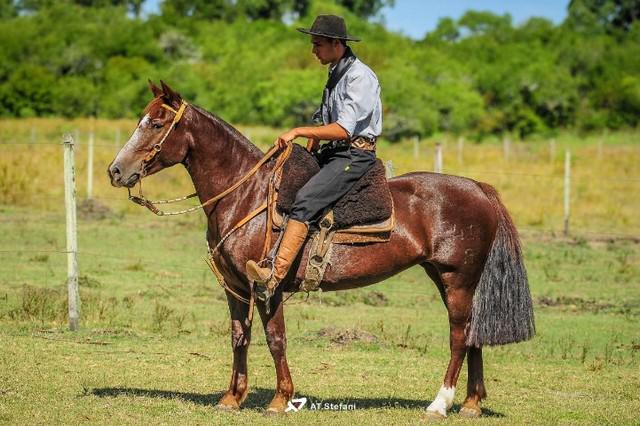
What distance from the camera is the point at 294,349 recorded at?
10.6 metres

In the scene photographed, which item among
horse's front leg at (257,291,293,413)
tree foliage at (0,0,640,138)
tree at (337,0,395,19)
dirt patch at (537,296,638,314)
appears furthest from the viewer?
tree at (337,0,395,19)

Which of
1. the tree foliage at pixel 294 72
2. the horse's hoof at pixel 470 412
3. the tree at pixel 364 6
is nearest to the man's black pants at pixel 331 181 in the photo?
the horse's hoof at pixel 470 412

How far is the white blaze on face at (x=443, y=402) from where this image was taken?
766cm

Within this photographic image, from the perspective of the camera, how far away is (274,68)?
2082 inches

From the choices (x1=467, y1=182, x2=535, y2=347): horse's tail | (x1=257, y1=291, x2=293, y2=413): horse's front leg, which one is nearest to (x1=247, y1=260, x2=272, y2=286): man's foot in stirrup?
(x1=257, y1=291, x2=293, y2=413): horse's front leg

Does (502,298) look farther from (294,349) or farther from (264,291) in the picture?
(294,349)

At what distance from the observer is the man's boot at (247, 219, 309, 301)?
7367 mm

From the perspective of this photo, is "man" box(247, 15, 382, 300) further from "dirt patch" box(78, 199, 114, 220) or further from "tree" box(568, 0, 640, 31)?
"tree" box(568, 0, 640, 31)

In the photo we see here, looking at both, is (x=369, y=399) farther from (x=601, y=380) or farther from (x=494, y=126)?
(x=494, y=126)

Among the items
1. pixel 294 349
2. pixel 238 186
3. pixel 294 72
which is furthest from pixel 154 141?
pixel 294 72

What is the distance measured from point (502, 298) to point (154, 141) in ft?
9.50

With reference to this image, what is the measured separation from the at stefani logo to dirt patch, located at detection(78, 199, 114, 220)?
568 inches

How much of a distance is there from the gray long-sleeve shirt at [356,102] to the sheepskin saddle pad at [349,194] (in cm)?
34

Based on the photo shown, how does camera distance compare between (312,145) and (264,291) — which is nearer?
(264,291)
